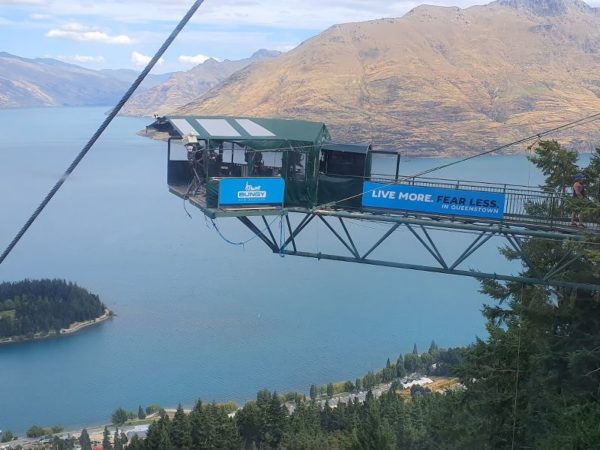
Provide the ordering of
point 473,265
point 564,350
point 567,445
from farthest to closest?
1. point 473,265
2. point 564,350
3. point 567,445

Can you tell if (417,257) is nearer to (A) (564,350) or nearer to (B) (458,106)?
(A) (564,350)

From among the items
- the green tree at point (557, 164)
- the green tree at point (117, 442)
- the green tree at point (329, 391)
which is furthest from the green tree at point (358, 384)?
the green tree at point (557, 164)

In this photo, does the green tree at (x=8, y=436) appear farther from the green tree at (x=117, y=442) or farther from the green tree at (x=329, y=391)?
the green tree at (x=329, y=391)

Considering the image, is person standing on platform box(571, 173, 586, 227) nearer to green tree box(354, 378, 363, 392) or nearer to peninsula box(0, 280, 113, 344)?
green tree box(354, 378, 363, 392)

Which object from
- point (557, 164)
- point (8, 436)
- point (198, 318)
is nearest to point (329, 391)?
point (198, 318)

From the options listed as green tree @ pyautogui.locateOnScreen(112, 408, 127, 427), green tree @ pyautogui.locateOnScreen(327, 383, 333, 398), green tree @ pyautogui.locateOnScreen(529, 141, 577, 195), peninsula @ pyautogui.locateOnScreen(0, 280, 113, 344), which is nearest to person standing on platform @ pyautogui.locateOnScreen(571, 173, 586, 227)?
green tree @ pyautogui.locateOnScreen(529, 141, 577, 195)

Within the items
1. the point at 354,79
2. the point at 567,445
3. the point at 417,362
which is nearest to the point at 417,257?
the point at 417,362
